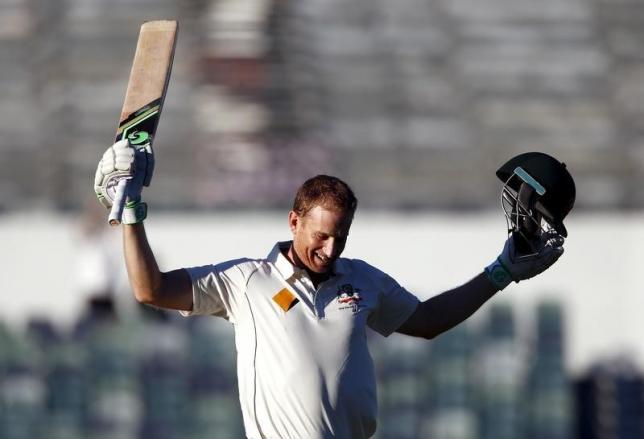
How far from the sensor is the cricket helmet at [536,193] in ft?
14.1

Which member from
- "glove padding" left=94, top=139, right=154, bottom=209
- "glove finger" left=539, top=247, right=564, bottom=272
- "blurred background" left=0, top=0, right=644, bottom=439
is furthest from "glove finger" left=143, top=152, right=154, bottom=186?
"blurred background" left=0, top=0, right=644, bottom=439

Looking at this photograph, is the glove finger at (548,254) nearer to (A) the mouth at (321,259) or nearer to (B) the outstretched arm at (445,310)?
(B) the outstretched arm at (445,310)

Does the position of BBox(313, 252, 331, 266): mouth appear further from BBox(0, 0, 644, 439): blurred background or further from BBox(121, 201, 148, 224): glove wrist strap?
BBox(0, 0, 644, 439): blurred background

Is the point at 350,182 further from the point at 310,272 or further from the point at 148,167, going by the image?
the point at 148,167

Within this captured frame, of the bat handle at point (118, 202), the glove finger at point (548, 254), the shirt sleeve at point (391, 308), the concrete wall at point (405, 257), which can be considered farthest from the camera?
the concrete wall at point (405, 257)

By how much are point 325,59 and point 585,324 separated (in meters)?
3.09

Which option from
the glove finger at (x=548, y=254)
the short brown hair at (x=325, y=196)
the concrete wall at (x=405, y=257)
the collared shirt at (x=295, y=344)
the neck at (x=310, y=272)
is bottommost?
the collared shirt at (x=295, y=344)

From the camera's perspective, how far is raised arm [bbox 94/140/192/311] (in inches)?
150

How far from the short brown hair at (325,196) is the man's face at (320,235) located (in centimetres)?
1

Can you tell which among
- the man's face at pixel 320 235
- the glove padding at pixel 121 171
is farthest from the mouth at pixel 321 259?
the glove padding at pixel 121 171

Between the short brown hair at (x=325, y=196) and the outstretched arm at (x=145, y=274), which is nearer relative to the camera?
the outstretched arm at (x=145, y=274)

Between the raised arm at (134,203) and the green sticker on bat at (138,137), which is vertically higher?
the green sticker on bat at (138,137)

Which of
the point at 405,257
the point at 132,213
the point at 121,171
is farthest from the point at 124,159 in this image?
the point at 405,257

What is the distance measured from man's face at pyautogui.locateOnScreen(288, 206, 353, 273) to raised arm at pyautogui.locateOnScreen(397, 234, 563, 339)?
36cm
